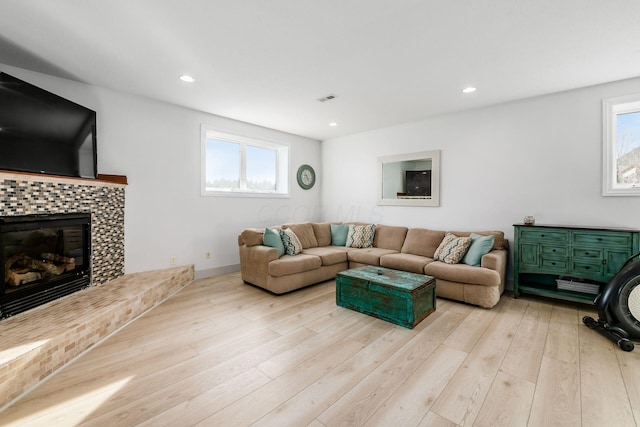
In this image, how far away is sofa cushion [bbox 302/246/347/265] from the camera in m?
4.02

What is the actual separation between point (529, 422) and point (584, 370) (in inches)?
34.5

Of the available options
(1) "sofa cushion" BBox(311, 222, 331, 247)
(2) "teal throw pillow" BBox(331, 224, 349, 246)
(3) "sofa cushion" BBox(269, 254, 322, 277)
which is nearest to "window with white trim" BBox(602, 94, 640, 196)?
(2) "teal throw pillow" BBox(331, 224, 349, 246)

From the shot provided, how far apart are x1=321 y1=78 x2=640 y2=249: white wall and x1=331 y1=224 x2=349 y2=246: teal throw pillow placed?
660 mm

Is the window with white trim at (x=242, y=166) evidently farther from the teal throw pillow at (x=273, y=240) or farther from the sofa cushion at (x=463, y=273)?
the sofa cushion at (x=463, y=273)

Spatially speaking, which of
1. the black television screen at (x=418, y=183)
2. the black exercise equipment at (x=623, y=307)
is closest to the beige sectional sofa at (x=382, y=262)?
the black television screen at (x=418, y=183)

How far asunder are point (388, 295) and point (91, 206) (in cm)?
326

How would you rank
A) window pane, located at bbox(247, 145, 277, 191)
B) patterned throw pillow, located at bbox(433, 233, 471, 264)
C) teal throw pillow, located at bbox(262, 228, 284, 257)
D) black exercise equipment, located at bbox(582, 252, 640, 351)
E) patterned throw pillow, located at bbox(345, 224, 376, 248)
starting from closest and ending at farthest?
black exercise equipment, located at bbox(582, 252, 640, 351) → patterned throw pillow, located at bbox(433, 233, 471, 264) → teal throw pillow, located at bbox(262, 228, 284, 257) → patterned throw pillow, located at bbox(345, 224, 376, 248) → window pane, located at bbox(247, 145, 277, 191)

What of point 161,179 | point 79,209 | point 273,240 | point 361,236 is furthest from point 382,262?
point 79,209

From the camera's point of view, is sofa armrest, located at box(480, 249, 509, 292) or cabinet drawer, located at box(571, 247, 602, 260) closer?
cabinet drawer, located at box(571, 247, 602, 260)

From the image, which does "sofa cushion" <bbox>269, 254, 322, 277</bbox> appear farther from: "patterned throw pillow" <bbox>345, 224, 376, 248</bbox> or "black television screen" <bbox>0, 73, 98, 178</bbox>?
"black television screen" <bbox>0, 73, 98, 178</bbox>

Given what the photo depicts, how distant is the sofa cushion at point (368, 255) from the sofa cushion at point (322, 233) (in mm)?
649

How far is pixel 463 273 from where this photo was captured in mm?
3146

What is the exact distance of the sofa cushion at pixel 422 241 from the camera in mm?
4035

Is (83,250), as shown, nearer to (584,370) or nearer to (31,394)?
(31,394)
